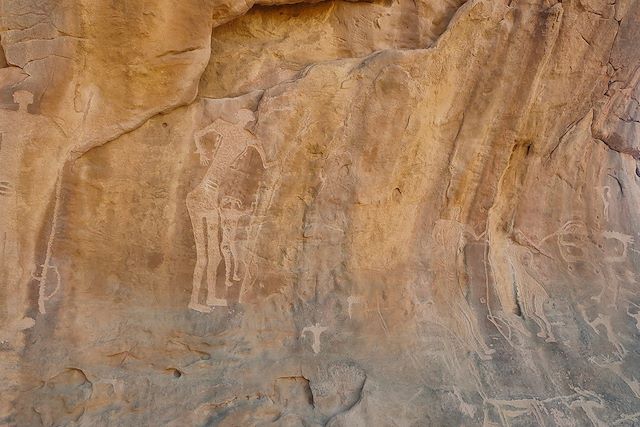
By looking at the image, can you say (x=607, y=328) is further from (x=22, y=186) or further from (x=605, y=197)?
(x=22, y=186)

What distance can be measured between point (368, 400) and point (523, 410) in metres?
1.48

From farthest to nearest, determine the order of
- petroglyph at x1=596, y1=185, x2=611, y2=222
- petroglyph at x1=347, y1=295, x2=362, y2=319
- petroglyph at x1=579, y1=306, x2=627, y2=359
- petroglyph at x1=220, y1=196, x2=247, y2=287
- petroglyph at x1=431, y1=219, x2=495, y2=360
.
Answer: petroglyph at x1=596, y1=185, x2=611, y2=222 < petroglyph at x1=579, y1=306, x2=627, y2=359 < petroglyph at x1=431, y1=219, x2=495, y2=360 < petroglyph at x1=347, y1=295, x2=362, y2=319 < petroglyph at x1=220, y1=196, x2=247, y2=287

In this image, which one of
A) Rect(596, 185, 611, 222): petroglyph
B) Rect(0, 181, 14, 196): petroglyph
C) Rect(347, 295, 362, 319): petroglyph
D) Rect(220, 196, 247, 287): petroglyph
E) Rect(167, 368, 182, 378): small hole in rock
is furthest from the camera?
Rect(596, 185, 611, 222): petroglyph

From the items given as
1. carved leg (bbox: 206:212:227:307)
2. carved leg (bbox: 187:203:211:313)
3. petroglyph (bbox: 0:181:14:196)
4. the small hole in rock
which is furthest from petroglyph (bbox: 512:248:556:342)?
petroglyph (bbox: 0:181:14:196)

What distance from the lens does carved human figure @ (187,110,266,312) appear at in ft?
15.5

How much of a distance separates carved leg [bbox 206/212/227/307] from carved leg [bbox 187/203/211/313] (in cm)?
6

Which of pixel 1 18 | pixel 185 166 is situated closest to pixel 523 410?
pixel 185 166

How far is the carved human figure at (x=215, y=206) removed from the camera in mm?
4711

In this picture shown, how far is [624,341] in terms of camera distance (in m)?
5.47

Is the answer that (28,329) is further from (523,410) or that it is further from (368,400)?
(523,410)

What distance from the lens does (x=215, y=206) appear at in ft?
15.7

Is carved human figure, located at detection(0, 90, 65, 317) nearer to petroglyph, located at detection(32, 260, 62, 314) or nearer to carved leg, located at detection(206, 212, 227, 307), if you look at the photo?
petroglyph, located at detection(32, 260, 62, 314)

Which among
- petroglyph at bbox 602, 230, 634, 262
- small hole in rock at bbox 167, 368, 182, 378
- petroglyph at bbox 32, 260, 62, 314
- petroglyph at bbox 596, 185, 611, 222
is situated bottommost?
small hole in rock at bbox 167, 368, 182, 378

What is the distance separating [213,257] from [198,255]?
145 mm
